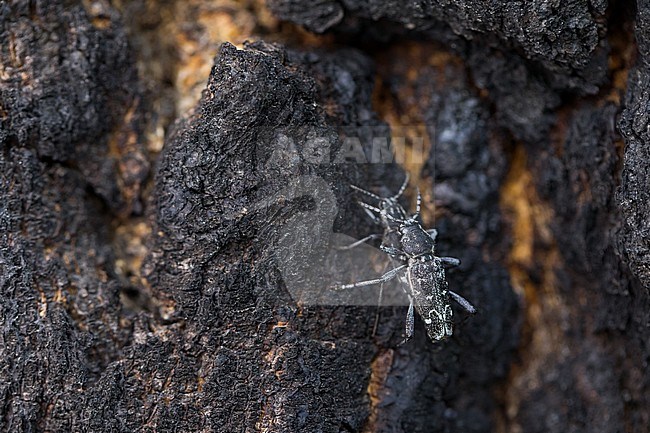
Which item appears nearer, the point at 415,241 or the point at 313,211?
the point at 313,211

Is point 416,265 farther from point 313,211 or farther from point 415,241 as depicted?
point 313,211

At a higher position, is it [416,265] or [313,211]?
[313,211]

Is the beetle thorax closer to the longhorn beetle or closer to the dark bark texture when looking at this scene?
the longhorn beetle

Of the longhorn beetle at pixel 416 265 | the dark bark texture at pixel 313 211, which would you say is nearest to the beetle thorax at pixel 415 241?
the longhorn beetle at pixel 416 265

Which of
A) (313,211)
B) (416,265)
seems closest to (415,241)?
(416,265)

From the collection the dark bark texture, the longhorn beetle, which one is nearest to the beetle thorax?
the longhorn beetle

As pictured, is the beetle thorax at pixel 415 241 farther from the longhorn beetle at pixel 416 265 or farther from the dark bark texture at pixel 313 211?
the dark bark texture at pixel 313 211
